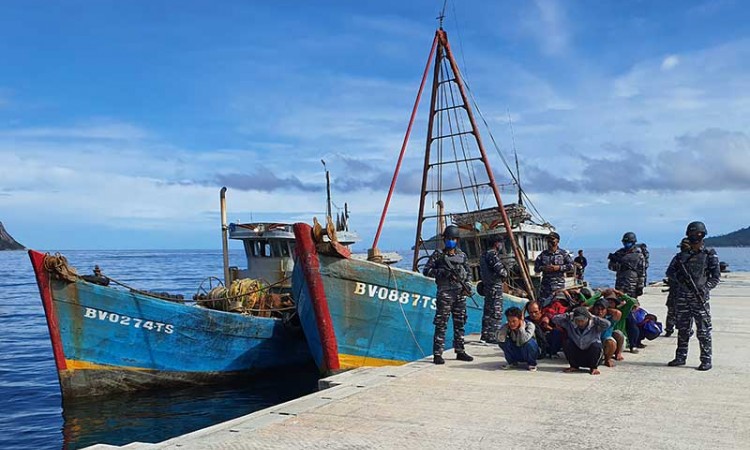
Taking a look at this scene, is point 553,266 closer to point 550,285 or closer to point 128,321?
point 550,285

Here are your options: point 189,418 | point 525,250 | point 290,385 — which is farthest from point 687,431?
point 525,250

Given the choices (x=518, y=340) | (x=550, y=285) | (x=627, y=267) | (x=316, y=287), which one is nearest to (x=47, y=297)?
(x=316, y=287)

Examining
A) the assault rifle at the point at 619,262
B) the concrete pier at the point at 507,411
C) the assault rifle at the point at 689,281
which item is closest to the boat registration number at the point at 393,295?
the concrete pier at the point at 507,411

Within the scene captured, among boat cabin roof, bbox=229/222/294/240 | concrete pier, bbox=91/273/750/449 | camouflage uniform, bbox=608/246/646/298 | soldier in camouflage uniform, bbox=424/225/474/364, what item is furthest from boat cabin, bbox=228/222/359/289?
concrete pier, bbox=91/273/750/449

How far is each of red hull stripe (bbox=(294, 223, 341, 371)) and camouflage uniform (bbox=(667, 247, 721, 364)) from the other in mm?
5075

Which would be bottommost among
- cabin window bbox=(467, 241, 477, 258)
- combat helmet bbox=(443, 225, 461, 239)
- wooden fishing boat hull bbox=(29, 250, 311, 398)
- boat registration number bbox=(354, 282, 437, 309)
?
wooden fishing boat hull bbox=(29, 250, 311, 398)

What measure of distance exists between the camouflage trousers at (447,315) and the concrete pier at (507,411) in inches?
10.7

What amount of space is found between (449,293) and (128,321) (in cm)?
612

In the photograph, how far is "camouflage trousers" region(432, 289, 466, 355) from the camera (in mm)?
9055

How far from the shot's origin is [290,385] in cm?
1388

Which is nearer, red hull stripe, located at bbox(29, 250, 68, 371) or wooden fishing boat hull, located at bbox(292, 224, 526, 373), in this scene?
wooden fishing boat hull, located at bbox(292, 224, 526, 373)

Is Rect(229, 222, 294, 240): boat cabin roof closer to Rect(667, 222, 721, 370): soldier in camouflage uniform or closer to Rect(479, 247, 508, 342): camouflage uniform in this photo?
Rect(479, 247, 508, 342): camouflage uniform

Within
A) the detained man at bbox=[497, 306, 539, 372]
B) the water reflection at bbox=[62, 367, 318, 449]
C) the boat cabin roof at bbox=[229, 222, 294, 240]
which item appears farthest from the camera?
the boat cabin roof at bbox=[229, 222, 294, 240]

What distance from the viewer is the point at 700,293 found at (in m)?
8.27
